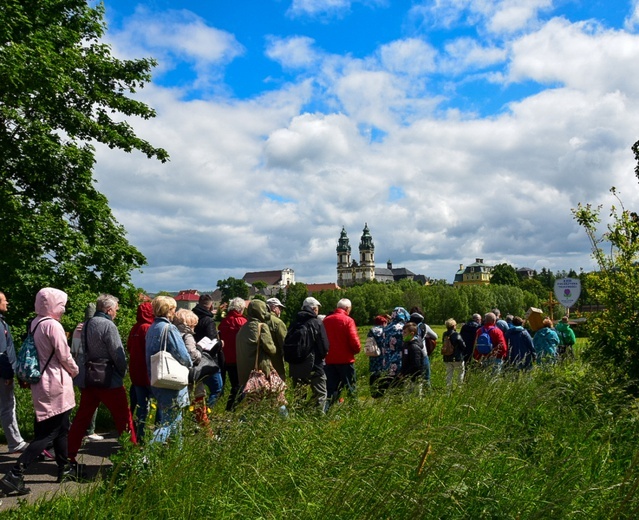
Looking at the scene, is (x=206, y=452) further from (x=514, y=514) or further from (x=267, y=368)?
(x=267, y=368)

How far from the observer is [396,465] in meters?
3.88

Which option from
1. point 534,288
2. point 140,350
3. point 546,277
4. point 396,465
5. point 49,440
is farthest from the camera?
point 546,277

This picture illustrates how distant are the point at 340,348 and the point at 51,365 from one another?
14.9ft

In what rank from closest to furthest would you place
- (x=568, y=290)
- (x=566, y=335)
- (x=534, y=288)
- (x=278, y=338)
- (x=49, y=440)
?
1. (x=49, y=440)
2. (x=278, y=338)
3. (x=566, y=335)
4. (x=568, y=290)
5. (x=534, y=288)

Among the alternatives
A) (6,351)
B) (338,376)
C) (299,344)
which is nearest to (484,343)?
(338,376)

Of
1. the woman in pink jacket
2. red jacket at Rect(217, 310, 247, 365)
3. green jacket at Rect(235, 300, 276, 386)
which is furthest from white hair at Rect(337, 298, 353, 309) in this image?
the woman in pink jacket

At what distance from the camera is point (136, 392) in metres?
8.02

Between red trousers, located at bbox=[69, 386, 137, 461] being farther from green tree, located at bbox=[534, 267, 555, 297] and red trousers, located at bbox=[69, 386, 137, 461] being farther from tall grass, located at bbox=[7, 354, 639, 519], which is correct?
green tree, located at bbox=[534, 267, 555, 297]

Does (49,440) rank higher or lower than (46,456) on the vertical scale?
higher

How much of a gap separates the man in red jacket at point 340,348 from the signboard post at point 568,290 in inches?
330

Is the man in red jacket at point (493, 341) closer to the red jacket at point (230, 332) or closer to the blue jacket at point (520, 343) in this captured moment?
the blue jacket at point (520, 343)

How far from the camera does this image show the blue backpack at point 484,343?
38.7ft

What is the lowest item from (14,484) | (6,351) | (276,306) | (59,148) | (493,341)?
(14,484)

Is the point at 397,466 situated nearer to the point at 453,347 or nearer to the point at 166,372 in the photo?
the point at 166,372
